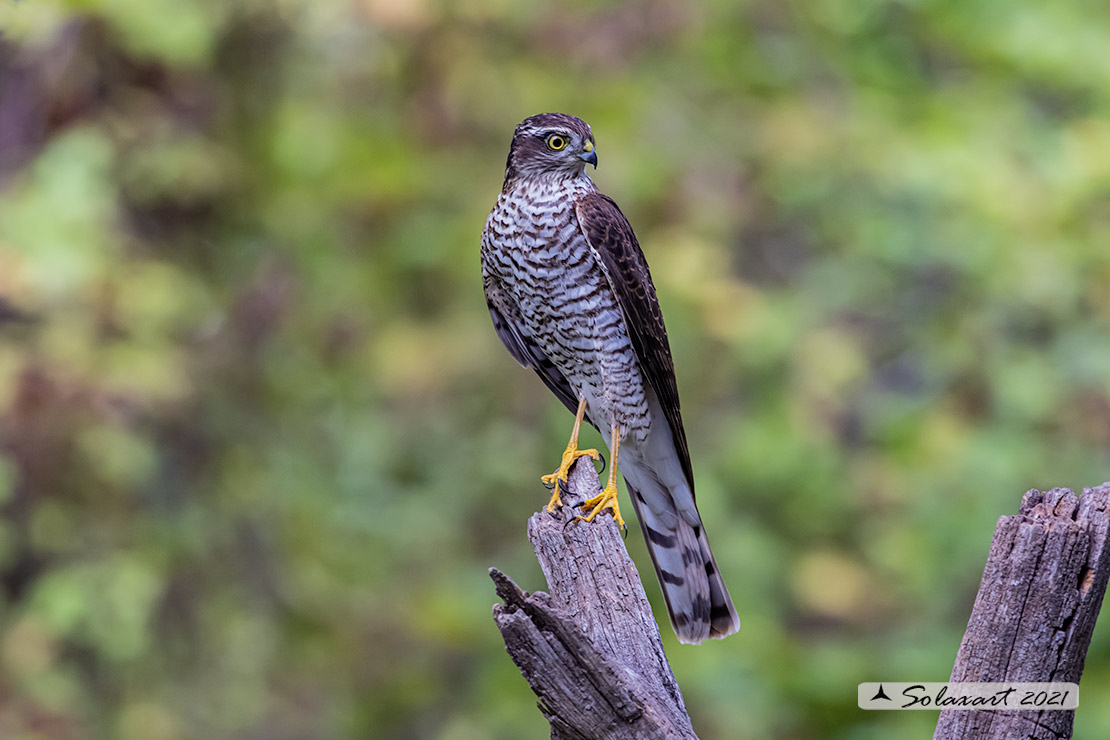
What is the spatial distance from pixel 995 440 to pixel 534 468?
87.6 inches

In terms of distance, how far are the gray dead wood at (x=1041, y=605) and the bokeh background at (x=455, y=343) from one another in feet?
9.18

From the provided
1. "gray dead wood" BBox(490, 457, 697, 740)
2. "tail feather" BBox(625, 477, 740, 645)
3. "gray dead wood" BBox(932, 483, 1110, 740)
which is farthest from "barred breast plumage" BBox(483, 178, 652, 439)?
"gray dead wood" BBox(932, 483, 1110, 740)

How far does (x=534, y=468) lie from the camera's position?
564 cm

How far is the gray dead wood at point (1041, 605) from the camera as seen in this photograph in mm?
2135

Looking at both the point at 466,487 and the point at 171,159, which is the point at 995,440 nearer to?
the point at 466,487

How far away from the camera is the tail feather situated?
350 centimetres

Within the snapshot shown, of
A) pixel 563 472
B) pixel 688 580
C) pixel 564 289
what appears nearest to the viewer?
pixel 563 472

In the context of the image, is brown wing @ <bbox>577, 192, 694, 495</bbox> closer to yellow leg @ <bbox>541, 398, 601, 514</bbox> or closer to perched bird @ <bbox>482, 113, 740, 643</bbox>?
perched bird @ <bbox>482, 113, 740, 643</bbox>

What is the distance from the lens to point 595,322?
135 inches

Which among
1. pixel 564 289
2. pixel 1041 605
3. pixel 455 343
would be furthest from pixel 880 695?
pixel 455 343

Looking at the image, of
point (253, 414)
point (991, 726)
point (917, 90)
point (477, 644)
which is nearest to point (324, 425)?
point (253, 414)

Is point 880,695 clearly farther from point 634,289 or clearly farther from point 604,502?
point 634,289

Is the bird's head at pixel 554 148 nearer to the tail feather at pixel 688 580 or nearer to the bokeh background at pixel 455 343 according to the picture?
the tail feather at pixel 688 580

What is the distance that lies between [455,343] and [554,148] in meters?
2.64
